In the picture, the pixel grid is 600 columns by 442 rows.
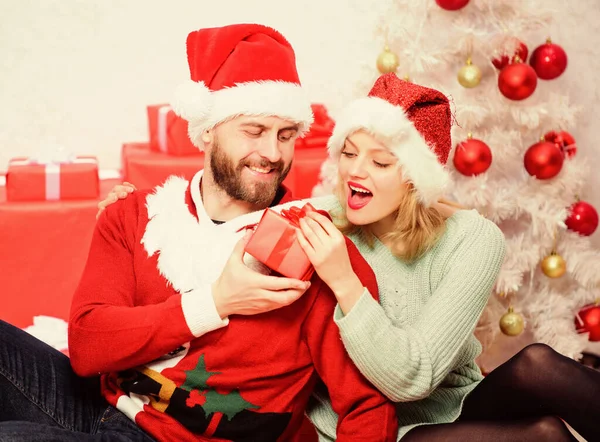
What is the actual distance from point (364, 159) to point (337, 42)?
1766mm

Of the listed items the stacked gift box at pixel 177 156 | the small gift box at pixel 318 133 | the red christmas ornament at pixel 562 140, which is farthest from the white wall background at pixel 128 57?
the red christmas ornament at pixel 562 140

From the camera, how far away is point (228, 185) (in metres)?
1.48

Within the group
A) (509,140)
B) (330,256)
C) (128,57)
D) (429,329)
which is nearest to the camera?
(330,256)

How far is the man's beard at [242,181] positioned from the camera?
57.5 inches

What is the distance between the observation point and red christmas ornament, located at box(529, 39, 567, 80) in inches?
89.7

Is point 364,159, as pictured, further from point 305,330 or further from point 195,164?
point 195,164

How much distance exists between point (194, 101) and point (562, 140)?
4.91ft

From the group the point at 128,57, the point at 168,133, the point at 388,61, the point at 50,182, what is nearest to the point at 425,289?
the point at 388,61

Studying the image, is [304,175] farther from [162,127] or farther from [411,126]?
[411,126]

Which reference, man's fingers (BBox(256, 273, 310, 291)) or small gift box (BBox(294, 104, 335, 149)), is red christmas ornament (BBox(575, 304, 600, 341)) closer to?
small gift box (BBox(294, 104, 335, 149))

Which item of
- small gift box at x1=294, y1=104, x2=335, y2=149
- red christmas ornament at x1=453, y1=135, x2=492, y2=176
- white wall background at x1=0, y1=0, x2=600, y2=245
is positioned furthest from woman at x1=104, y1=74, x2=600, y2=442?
white wall background at x1=0, y1=0, x2=600, y2=245

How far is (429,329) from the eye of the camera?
128 centimetres

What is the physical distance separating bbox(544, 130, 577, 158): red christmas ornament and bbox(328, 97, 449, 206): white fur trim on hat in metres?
1.11

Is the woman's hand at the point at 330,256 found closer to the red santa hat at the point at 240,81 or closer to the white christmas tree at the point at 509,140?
the red santa hat at the point at 240,81
